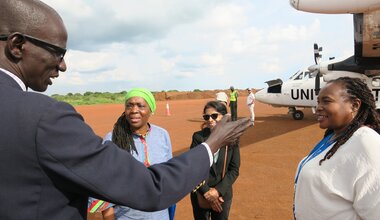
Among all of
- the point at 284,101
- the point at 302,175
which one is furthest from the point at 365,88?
the point at 284,101

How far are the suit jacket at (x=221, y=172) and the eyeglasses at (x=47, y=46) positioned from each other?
219 cm

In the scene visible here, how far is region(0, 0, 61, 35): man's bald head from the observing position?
1.18 m

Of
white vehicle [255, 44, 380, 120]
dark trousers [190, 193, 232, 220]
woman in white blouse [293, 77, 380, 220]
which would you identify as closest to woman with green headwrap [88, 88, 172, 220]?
dark trousers [190, 193, 232, 220]

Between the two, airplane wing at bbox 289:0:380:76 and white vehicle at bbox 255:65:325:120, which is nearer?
airplane wing at bbox 289:0:380:76

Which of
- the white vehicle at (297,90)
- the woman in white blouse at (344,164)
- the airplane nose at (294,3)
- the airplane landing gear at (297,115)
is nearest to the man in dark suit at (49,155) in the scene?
the woman in white blouse at (344,164)

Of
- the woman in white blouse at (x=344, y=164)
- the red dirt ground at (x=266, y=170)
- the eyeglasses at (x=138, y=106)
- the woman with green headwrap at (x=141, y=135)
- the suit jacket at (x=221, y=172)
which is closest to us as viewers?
the woman in white blouse at (x=344, y=164)

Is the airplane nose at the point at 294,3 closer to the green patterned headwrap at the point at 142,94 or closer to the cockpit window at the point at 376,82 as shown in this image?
the green patterned headwrap at the point at 142,94

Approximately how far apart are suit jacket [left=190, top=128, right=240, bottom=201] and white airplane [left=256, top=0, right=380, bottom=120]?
3567 mm

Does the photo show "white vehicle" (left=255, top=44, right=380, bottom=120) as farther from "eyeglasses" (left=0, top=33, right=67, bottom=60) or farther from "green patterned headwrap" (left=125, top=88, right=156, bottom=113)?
"eyeglasses" (left=0, top=33, right=67, bottom=60)

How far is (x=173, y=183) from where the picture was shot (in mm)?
1208

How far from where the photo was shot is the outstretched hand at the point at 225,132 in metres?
1.41

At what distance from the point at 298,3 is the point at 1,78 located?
5.56 m

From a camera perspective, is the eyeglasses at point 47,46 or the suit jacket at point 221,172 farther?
the suit jacket at point 221,172

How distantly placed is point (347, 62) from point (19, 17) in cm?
1157
